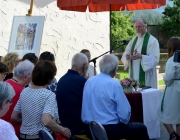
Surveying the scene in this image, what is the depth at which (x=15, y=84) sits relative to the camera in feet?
12.9

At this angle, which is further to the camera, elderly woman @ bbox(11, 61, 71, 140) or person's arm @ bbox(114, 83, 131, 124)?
person's arm @ bbox(114, 83, 131, 124)

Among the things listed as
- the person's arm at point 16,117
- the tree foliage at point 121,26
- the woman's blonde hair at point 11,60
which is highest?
the tree foliage at point 121,26

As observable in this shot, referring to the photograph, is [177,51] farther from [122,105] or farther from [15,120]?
[15,120]

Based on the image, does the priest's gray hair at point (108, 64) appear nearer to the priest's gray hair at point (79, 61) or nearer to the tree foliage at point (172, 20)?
the priest's gray hair at point (79, 61)

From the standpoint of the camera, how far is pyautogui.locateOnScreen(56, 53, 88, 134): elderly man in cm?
414

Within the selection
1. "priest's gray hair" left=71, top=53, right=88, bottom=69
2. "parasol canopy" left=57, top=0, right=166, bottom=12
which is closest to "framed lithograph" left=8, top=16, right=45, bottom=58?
"parasol canopy" left=57, top=0, right=166, bottom=12

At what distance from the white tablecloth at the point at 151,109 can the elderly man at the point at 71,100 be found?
1.40 metres

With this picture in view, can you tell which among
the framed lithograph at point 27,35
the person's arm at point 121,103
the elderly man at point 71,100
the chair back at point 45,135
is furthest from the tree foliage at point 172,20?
the chair back at point 45,135

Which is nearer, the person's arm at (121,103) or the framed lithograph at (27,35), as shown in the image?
the person's arm at (121,103)

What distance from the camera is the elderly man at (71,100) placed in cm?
414

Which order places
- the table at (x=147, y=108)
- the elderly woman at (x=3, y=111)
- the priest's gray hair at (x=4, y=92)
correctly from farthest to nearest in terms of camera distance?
the table at (x=147, y=108), the priest's gray hair at (x=4, y=92), the elderly woman at (x=3, y=111)

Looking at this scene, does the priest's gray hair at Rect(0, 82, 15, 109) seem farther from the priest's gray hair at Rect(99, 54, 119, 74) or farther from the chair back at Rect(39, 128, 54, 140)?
the priest's gray hair at Rect(99, 54, 119, 74)

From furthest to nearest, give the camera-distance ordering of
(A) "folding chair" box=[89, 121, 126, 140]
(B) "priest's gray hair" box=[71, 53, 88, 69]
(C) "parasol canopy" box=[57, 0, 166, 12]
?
(C) "parasol canopy" box=[57, 0, 166, 12], (B) "priest's gray hair" box=[71, 53, 88, 69], (A) "folding chair" box=[89, 121, 126, 140]

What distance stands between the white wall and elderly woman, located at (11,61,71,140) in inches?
193
